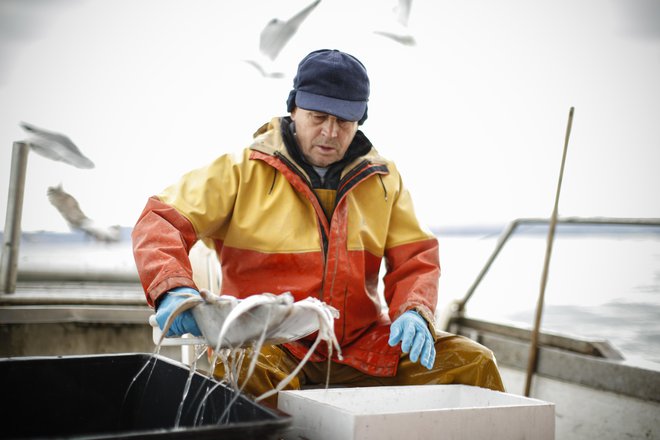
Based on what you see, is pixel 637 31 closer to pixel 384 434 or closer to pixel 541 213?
pixel 541 213

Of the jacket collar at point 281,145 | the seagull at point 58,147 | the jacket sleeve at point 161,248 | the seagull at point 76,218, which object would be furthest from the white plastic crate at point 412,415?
the seagull at point 76,218

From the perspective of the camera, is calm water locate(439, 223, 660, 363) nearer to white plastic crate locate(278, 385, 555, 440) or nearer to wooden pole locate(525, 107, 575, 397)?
wooden pole locate(525, 107, 575, 397)

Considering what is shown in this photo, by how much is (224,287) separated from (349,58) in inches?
34.8

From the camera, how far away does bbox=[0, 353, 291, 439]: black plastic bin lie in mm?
1206

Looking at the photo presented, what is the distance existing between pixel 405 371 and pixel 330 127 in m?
0.84

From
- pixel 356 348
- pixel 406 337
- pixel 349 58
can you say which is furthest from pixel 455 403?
pixel 349 58

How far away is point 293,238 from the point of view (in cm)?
179

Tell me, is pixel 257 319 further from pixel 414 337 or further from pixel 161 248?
pixel 414 337

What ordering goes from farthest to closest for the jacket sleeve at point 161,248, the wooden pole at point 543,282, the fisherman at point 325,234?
the wooden pole at point 543,282 → the fisherman at point 325,234 → the jacket sleeve at point 161,248

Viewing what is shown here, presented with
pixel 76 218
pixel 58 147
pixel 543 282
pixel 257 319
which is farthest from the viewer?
pixel 76 218

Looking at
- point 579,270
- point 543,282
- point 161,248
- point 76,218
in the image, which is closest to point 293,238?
point 161,248

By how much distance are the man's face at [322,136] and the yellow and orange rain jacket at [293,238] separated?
0.08m

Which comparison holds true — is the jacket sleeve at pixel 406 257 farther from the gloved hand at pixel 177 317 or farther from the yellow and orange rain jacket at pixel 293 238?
the gloved hand at pixel 177 317

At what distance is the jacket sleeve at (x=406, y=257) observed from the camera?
193cm
